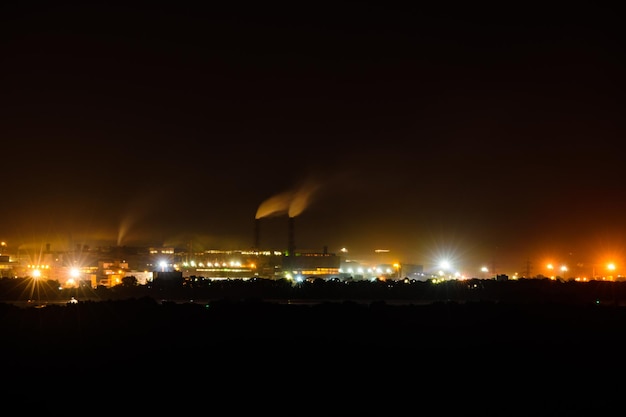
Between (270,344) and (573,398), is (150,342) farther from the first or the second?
(573,398)

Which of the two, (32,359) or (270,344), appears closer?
(32,359)

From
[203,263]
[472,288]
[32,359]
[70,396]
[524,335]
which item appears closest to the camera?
[70,396]

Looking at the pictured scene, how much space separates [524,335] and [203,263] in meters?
87.7

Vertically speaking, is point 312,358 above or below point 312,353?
below

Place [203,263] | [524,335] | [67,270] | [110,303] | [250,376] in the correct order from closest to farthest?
[250,376] → [524,335] → [110,303] → [67,270] → [203,263]

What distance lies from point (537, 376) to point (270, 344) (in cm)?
944

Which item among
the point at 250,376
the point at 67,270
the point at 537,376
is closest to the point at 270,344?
the point at 250,376

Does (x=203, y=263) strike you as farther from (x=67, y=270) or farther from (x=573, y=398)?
(x=573, y=398)

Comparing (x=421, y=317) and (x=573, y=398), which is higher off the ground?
(x=421, y=317)

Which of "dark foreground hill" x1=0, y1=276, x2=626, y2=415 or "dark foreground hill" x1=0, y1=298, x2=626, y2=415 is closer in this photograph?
"dark foreground hill" x1=0, y1=276, x2=626, y2=415

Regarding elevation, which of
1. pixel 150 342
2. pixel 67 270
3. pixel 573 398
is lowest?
pixel 573 398

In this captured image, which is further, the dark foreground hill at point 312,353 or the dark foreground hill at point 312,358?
the dark foreground hill at point 312,353

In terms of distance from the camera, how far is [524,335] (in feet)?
94.8

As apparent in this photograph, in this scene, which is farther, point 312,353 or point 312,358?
point 312,353
